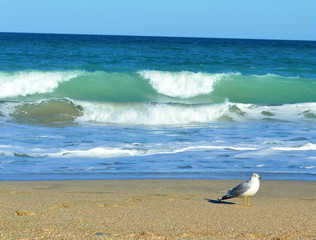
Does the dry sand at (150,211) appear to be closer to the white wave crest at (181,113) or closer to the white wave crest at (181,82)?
the white wave crest at (181,113)

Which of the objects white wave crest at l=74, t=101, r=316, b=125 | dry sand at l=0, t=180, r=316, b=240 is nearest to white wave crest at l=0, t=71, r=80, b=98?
white wave crest at l=74, t=101, r=316, b=125

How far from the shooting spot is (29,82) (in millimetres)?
19438

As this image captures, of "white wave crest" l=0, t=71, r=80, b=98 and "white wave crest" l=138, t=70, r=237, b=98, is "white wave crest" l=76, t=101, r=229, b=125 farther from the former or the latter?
"white wave crest" l=138, t=70, r=237, b=98

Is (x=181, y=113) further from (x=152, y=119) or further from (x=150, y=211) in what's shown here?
(x=150, y=211)

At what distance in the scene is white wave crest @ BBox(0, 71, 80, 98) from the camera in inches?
734

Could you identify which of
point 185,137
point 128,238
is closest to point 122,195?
point 128,238

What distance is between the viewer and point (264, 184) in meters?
6.14

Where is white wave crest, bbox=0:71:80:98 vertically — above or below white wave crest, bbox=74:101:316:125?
above

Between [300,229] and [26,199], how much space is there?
2.65 meters

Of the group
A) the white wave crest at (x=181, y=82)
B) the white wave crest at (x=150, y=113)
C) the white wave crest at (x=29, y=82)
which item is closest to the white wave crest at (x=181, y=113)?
the white wave crest at (x=150, y=113)

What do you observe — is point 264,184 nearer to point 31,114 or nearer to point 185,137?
point 185,137

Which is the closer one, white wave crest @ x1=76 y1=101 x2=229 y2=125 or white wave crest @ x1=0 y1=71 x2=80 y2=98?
white wave crest @ x1=76 y1=101 x2=229 y2=125

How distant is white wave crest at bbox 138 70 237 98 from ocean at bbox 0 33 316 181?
5 centimetres

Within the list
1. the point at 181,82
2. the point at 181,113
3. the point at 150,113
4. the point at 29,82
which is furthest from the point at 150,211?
the point at 181,82
